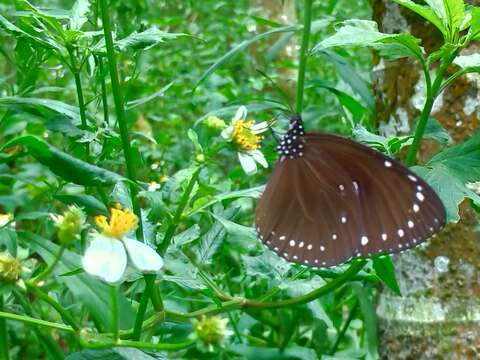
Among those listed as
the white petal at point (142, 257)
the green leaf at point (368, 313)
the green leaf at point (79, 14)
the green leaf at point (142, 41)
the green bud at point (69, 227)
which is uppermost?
the green leaf at point (79, 14)

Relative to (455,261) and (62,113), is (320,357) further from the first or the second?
(62,113)

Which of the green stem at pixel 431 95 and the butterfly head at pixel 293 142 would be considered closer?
the green stem at pixel 431 95

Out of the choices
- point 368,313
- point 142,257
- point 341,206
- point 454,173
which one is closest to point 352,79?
point 368,313

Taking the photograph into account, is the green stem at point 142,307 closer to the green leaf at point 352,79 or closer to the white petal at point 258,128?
the white petal at point 258,128

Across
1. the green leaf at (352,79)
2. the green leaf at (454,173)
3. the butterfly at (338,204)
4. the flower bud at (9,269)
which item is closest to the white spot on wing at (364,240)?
the butterfly at (338,204)

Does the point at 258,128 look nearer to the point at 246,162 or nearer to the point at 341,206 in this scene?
the point at 246,162

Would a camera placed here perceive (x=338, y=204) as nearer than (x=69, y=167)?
No
